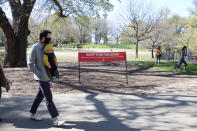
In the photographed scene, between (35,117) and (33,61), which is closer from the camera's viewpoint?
(33,61)

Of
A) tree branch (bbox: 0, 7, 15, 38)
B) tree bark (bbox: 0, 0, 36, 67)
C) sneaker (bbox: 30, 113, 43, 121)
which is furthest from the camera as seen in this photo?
tree bark (bbox: 0, 0, 36, 67)

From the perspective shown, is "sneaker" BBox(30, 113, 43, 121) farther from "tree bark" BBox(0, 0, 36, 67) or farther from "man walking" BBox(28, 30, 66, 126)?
"tree bark" BBox(0, 0, 36, 67)

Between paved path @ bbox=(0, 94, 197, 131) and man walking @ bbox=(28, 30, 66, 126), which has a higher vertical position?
man walking @ bbox=(28, 30, 66, 126)

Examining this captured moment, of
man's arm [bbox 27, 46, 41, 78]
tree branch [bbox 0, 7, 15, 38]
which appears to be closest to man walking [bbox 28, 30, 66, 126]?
man's arm [bbox 27, 46, 41, 78]

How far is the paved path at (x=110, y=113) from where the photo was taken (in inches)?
170

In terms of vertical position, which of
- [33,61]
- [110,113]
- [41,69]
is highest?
[33,61]

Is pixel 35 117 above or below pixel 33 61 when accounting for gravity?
below

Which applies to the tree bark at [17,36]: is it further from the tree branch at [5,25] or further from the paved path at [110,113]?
the paved path at [110,113]

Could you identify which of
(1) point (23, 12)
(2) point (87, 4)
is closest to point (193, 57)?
(2) point (87, 4)

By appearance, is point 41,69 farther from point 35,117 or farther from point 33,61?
point 35,117

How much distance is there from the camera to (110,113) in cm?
514

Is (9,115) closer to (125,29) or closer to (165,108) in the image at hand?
(165,108)

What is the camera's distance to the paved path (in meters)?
4.31

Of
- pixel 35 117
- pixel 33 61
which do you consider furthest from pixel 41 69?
pixel 35 117
